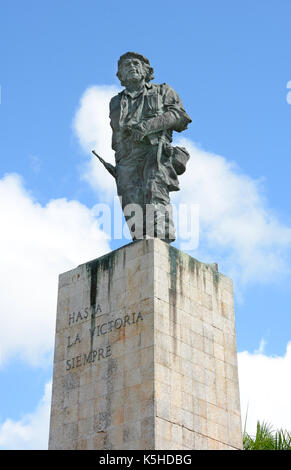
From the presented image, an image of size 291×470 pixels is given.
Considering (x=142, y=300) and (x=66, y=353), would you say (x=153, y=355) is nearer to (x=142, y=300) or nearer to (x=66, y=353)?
(x=142, y=300)

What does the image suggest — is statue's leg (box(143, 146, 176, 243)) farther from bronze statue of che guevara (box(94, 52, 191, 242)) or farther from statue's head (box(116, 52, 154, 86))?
statue's head (box(116, 52, 154, 86))

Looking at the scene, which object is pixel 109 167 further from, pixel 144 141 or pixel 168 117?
pixel 168 117

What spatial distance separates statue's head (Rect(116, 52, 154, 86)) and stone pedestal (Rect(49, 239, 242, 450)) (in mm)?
3654

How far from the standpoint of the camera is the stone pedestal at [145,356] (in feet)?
41.3

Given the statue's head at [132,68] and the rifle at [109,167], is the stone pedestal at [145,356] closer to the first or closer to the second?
the rifle at [109,167]

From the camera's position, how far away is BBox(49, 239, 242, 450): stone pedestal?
12586 millimetres

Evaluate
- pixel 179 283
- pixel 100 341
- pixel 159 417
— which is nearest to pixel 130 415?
pixel 159 417

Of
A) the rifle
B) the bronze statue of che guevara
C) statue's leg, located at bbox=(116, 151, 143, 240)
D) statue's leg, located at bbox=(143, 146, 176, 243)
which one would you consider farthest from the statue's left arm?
the rifle

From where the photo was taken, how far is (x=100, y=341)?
13.6 metres

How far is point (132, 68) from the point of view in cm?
1561

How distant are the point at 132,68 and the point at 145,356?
19.4 feet

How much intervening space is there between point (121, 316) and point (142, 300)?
0.51 metres

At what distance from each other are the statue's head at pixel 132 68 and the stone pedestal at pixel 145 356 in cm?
365
